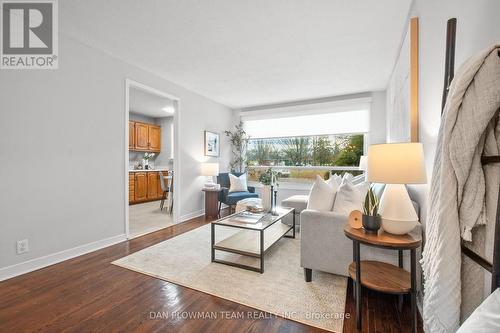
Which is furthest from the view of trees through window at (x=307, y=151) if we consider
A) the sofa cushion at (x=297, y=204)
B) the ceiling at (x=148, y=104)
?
the ceiling at (x=148, y=104)

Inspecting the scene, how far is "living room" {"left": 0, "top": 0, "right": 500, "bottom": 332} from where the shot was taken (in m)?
0.81

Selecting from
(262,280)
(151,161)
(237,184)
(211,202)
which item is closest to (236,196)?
(237,184)

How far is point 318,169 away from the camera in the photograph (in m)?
5.04

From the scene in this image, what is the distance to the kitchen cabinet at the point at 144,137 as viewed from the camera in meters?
6.10

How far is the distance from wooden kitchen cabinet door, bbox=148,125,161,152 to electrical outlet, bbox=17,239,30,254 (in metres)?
4.60

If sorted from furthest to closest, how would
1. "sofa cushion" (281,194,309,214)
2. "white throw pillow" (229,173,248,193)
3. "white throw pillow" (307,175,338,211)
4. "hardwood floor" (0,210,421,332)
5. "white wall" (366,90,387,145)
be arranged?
"white throw pillow" (229,173,248,193)
"white wall" (366,90,387,145)
"sofa cushion" (281,194,309,214)
"white throw pillow" (307,175,338,211)
"hardwood floor" (0,210,421,332)

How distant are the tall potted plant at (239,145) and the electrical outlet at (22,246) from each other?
3.98m

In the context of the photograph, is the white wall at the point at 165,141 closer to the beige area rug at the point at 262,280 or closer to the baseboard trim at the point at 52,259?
the baseboard trim at the point at 52,259

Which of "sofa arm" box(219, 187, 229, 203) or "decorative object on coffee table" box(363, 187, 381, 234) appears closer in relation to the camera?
"decorative object on coffee table" box(363, 187, 381, 234)

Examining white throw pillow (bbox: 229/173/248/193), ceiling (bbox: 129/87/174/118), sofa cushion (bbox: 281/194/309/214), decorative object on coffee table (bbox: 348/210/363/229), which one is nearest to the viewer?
decorative object on coffee table (bbox: 348/210/363/229)

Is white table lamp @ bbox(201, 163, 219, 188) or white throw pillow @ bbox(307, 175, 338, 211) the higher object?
white table lamp @ bbox(201, 163, 219, 188)

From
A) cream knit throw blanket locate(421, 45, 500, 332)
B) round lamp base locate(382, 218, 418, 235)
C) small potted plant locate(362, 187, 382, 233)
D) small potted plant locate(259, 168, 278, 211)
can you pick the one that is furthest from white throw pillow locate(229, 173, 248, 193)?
cream knit throw blanket locate(421, 45, 500, 332)

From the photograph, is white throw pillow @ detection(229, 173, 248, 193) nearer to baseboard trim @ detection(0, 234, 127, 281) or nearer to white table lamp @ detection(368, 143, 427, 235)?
baseboard trim @ detection(0, 234, 127, 281)

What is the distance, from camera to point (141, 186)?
19.9ft
